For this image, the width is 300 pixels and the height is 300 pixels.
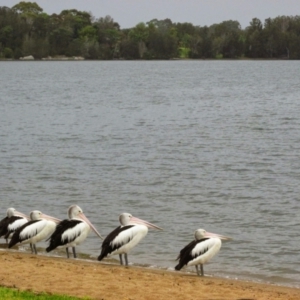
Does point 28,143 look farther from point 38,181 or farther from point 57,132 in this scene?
point 38,181

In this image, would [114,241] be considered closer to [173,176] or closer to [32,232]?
[32,232]

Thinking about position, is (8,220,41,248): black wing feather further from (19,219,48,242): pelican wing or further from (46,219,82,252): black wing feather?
(46,219,82,252): black wing feather

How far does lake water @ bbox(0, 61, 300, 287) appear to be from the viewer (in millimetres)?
14445

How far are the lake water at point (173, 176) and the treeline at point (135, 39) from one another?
12383 cm

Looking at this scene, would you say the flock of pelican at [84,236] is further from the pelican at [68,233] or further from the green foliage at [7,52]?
the green foliage at [7,52]

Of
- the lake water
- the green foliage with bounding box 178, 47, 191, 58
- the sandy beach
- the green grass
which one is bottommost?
the green foliage with bounding box 178, 47, 191, 58

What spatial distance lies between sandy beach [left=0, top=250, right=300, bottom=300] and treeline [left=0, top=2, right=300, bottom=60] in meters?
154

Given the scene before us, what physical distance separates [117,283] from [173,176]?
11.8m

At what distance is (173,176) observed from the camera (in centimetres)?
2220

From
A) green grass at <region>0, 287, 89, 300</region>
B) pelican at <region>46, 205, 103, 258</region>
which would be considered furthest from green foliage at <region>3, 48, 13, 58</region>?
green grass at <region>0, 287, 89, 300</region>

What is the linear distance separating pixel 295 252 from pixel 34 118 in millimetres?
29696

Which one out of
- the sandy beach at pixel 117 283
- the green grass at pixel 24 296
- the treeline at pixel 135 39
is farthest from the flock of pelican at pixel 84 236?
the treeline at pixel 135 39

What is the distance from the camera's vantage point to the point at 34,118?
42469 millimetres

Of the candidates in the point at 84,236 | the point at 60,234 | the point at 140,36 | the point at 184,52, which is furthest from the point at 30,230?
the point at 184,52
